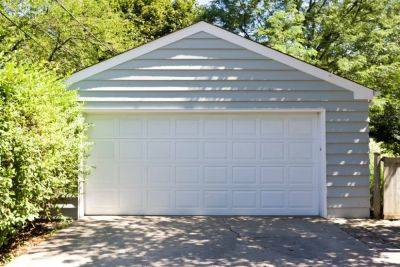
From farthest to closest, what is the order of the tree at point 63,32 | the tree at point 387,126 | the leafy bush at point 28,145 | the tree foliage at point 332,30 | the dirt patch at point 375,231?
the tree at point 63,32, the tree foliage at point 332,30, the tree at point 387,126, the dirt patch at point 375,231, the leafy bush at point 28,145

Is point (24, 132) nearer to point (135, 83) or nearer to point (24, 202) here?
point (24, 202)

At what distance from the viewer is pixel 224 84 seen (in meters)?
9.23

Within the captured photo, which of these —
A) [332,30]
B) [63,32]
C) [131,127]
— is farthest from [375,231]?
[63,32]

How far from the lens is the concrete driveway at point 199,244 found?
6035 millimetres

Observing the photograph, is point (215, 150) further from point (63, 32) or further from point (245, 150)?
point (63, 32)

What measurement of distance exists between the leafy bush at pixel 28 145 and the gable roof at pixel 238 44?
1.68m

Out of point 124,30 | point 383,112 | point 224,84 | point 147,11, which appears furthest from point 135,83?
point 147,11

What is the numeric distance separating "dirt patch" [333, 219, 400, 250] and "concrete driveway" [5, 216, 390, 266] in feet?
0.76

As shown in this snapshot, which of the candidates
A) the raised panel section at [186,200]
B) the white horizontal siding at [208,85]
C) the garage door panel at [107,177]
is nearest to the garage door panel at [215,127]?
the white horizontal siding at [208,85]

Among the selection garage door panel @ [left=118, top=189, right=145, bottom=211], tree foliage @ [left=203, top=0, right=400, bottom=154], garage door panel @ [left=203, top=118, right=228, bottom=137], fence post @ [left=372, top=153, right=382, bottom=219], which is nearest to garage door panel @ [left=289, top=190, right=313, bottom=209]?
fence post @ [left=372, top=153, right=382, bottom=219]

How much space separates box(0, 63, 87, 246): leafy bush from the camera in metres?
5.51

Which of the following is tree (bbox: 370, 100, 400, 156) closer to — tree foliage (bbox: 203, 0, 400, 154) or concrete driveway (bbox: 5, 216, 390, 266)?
tree foliage (bbox: 203, 0, 400, 154)

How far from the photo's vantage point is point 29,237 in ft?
24.4

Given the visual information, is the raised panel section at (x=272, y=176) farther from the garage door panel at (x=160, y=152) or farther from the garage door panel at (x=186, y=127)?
the garage door panel at (x=160, y=152)
